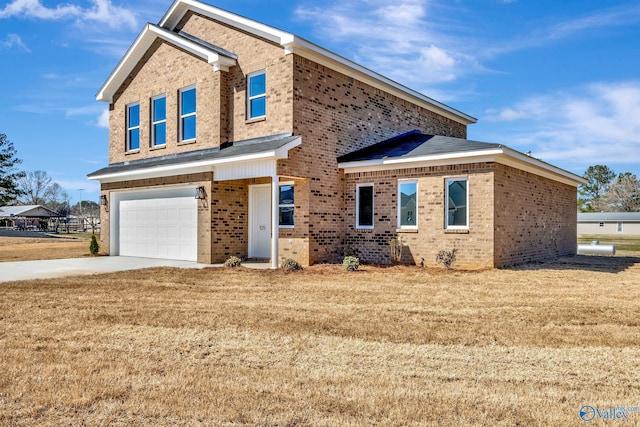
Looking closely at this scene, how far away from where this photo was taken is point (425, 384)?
4527mm

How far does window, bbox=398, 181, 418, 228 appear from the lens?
47.8ft

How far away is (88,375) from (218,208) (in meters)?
11.1

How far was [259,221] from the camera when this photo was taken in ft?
54.7

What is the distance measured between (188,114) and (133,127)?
3.82 metres

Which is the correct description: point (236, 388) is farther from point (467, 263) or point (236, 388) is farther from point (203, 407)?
point (467, 263)

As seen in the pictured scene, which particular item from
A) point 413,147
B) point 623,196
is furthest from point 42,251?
point 623,196

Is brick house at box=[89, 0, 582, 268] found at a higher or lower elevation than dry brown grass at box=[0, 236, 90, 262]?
higher

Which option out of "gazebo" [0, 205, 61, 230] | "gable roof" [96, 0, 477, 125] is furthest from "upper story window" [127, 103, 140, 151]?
"gazebo" [0, 205, 61, 230]

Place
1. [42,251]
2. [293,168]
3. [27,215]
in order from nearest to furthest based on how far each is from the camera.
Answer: [293,168] → [42,251] → [27,215]

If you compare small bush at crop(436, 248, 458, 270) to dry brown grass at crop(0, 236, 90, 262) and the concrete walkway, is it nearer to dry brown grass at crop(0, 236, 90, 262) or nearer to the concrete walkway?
the concrete walkway

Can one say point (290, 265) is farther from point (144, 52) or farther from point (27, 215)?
point (27, 215)

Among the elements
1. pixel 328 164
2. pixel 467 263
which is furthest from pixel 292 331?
pixel 328 164

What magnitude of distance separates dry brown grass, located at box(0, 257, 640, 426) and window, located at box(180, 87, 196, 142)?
8344mm

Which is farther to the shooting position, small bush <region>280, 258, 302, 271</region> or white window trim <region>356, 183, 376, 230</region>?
white window trim <region>356, 183, 376, 230</region>
